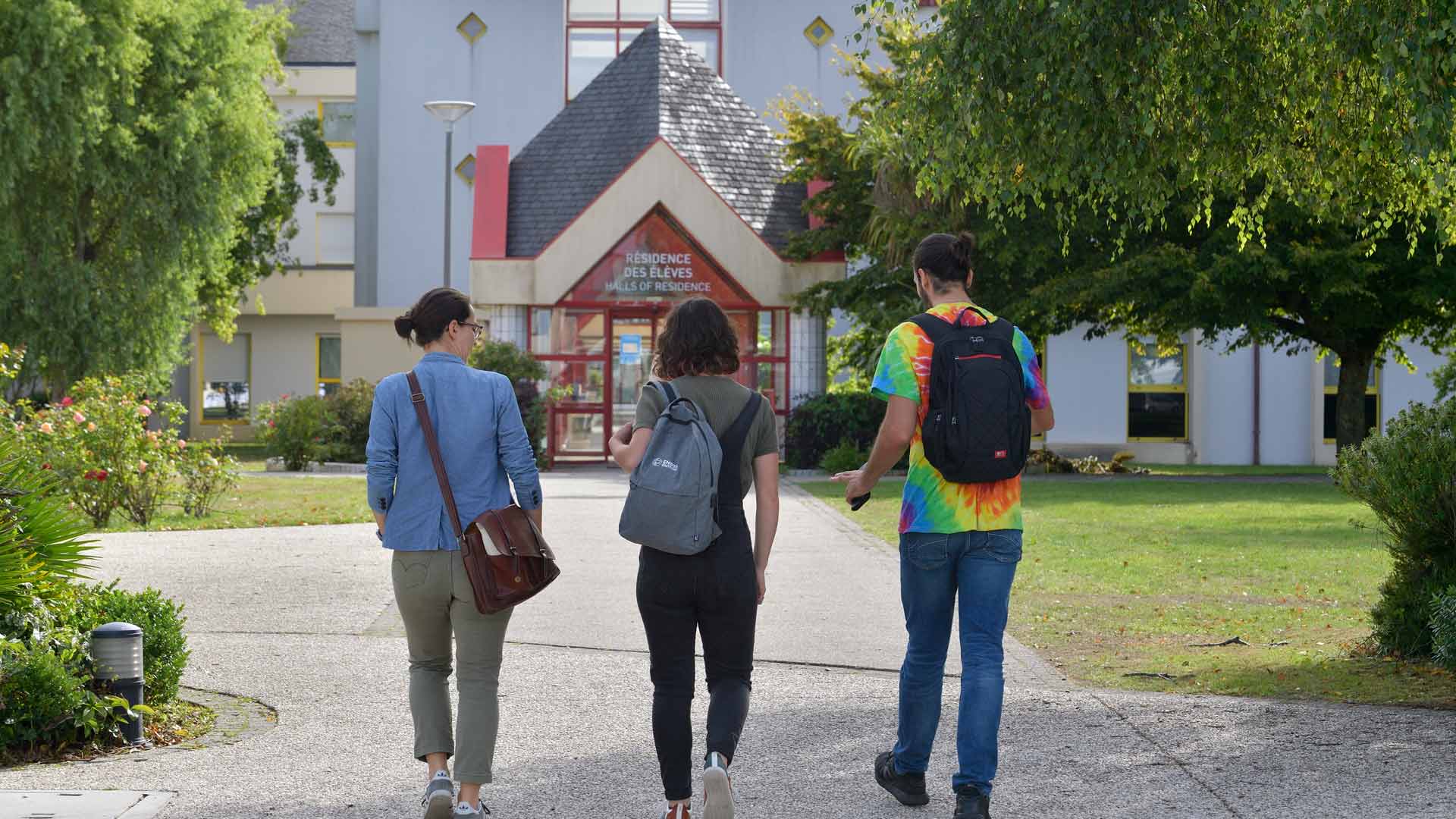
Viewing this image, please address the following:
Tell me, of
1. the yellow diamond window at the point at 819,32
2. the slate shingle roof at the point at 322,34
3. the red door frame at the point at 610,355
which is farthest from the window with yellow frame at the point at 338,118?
the red door frame at the point at 610,355

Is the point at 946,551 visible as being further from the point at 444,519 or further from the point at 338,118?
the point at 338,118

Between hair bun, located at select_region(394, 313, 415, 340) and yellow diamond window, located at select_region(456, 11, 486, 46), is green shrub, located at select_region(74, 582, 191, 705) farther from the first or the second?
yellow diamond window, located at select_region(456, 11, 486, 46)

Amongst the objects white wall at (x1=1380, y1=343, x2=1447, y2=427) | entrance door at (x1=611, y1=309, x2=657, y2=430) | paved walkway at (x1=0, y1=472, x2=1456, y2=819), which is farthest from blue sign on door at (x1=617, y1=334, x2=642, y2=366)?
paved walkway at (x1=0, y1=472, x2=1456, y2=819)

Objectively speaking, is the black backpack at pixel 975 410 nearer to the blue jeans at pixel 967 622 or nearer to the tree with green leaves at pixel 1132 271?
the blue jeans at pixel 967 622

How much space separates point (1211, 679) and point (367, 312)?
117 ft

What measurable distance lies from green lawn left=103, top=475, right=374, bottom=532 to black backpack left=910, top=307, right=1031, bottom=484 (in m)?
12.0

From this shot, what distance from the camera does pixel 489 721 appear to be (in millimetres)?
5223

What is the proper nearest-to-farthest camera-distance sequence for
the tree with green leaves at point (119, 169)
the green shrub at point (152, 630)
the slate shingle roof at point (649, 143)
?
the green shrub at point (152, 630) → the slate shingle roof at point (649, 143) → the tree with green leaves at point (119, 169)

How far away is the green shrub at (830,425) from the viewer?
26.0 metres

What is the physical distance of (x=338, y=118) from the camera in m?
46.2

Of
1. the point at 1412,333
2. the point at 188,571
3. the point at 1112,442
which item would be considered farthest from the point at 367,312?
the point at 188,571

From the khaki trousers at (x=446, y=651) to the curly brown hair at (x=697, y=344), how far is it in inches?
35.3

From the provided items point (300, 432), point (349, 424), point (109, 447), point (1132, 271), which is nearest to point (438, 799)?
point (109, 447)

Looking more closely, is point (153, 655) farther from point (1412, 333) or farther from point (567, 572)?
point (1412, 333)
